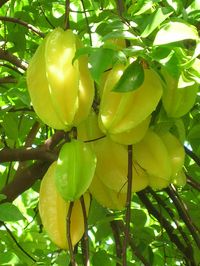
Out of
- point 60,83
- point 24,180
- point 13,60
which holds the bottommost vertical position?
point 24,180

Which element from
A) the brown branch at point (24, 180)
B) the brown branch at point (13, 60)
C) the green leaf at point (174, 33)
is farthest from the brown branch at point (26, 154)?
the green leaf at point (174, 33)

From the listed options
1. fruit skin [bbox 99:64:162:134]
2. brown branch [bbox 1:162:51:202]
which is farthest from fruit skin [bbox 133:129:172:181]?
brown branch [bbox 1:162:51:202]

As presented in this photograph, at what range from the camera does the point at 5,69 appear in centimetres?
251

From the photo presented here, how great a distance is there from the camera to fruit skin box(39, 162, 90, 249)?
1.29 metres

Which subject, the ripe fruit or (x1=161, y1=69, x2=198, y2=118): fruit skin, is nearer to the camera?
(x1=161, y1=69, x2=198, y2=118): fruit skin

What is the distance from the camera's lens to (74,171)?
1.18 m

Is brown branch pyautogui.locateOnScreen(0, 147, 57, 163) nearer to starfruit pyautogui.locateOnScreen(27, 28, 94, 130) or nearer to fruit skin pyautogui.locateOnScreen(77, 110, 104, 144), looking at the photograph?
fruit skin pyautogui.locateOnScreen(77, 110, 104, 144)

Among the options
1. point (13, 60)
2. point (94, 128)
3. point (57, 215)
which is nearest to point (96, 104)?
point (94, 128)

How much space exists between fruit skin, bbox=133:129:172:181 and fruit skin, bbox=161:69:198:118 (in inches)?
3.8

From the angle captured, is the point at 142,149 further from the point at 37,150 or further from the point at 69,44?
the point at 37,150

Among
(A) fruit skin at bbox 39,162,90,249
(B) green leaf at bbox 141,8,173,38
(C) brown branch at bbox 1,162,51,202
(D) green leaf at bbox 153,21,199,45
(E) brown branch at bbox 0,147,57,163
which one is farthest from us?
(C) brown branch at bbox 1,162,51,202

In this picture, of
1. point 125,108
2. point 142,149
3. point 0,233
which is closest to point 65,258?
point 0,233

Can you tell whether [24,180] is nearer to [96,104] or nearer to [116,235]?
[116,235]

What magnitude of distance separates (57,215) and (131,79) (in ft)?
1.15
